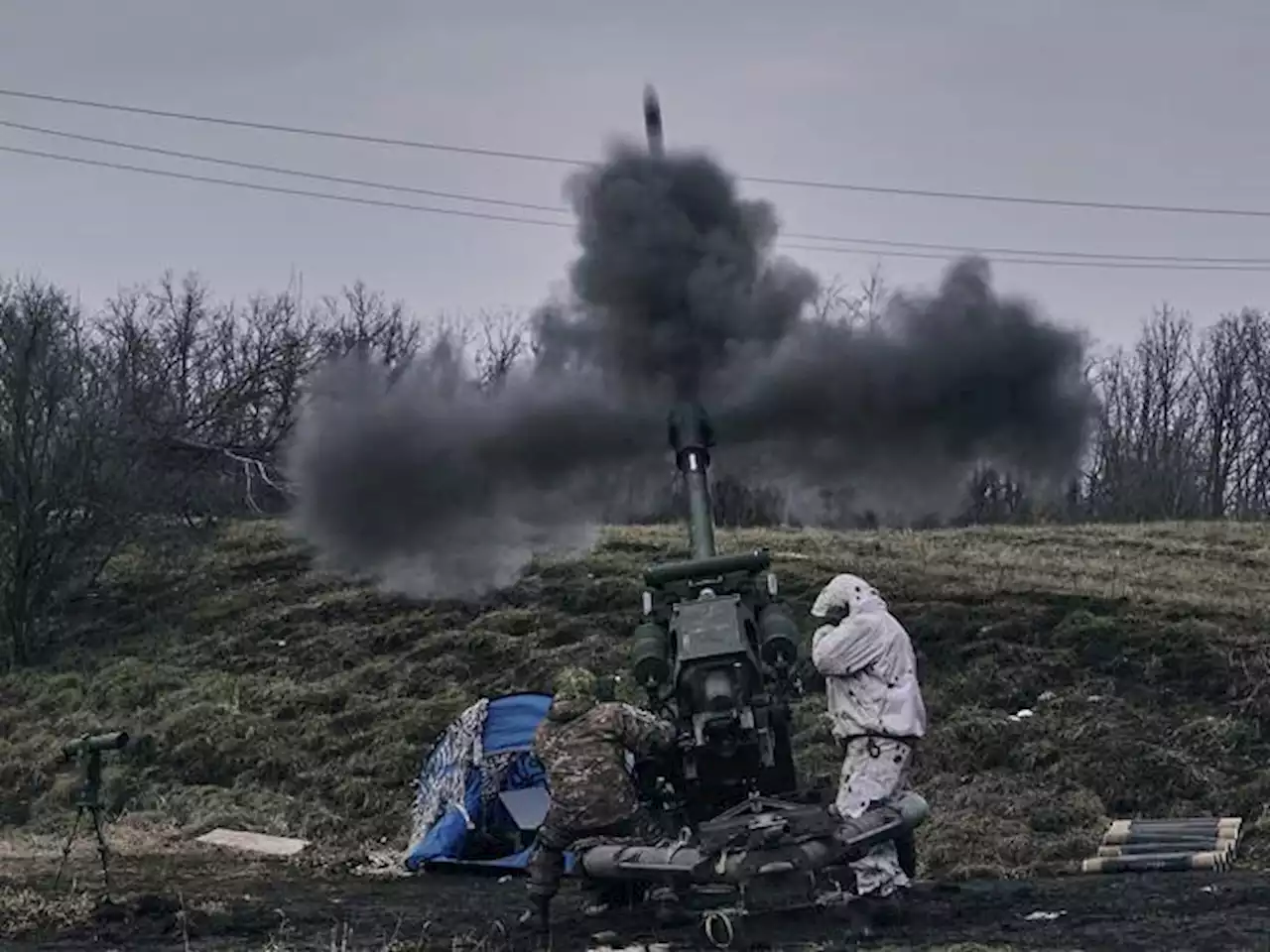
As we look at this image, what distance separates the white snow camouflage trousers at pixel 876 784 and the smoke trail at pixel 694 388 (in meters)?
3.82

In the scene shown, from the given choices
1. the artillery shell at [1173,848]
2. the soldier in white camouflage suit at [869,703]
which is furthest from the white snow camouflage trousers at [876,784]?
the artillery shell at [1173,848]

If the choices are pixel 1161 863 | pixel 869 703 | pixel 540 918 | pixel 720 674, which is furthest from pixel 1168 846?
pixel 540 918

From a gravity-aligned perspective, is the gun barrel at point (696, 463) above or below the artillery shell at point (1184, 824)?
above

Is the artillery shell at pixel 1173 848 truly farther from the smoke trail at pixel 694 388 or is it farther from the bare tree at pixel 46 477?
the bare tree at pixel 46 477

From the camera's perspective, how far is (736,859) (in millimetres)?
10875

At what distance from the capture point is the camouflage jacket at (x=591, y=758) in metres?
12.2

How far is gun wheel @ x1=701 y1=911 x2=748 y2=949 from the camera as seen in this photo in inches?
420

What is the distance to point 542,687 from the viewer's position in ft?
70.7

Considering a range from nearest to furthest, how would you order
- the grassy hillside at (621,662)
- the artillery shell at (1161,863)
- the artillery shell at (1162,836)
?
the artillery shell at (1161,863) → the artillery shell at (1162,836) → the grassy hillside at (621,662)

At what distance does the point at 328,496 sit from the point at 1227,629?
30.2 ft

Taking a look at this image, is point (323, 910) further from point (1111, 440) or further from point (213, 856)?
point (1111, 440)

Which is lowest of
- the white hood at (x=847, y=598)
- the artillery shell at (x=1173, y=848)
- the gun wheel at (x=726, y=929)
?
the artillery shell at (x=1173, y=848)

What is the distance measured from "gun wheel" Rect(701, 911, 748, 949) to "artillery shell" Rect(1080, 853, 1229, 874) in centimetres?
403

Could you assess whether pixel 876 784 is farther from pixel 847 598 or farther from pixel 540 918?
pixel 540 918
